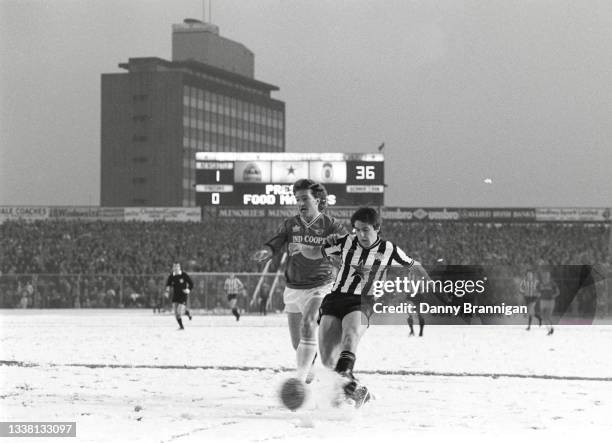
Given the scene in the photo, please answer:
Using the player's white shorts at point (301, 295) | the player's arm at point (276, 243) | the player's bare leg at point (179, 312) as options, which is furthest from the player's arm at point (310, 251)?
the player's bare leg at point (179, 312)

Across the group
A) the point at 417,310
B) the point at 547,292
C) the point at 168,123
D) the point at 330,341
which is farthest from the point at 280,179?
the point at 168,123

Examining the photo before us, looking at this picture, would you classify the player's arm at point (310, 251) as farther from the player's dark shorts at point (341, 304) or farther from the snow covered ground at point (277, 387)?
the snow covered ground at point (277, 387)

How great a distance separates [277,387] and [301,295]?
114cm

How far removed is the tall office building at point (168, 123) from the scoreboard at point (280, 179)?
89.8 meters

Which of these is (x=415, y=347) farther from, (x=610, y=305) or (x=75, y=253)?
(x=75, y=253)

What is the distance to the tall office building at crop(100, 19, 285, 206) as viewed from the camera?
458 ft

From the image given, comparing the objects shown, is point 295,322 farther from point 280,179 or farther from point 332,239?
point 280,179

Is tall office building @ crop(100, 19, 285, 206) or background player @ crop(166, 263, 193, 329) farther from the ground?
tall office building @ crop(100, 19, 285, 206)

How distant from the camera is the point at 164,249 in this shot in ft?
164

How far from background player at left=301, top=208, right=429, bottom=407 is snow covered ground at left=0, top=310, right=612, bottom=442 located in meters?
0.34

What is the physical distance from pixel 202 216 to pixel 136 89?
3525 inches

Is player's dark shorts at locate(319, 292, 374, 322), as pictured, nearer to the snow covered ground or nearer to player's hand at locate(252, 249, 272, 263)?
the snow covered ground

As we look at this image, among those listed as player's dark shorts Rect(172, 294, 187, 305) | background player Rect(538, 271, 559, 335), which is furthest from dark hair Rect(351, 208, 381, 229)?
player's dark shorts Rect(172, 294, 187, 305)

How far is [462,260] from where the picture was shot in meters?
49.2
